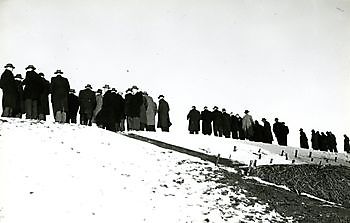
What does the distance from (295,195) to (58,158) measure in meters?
6.98

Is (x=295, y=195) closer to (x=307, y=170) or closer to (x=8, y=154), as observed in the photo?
(x=307, y=170)

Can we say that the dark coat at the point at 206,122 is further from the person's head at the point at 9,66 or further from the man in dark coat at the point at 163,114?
the person's head at the point at 9,66

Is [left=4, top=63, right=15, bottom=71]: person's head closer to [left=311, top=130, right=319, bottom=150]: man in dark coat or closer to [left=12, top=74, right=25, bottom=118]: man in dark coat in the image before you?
[left=12, top=74, right=25, bottom=118]: man in dark coat

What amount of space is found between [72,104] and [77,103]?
26cm

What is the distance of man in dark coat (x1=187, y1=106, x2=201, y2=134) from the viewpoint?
27359 millimetres

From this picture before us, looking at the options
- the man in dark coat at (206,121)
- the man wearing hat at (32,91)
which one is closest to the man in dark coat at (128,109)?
the man wearing hat at (32,91)

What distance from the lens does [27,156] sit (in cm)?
Answer: 1383

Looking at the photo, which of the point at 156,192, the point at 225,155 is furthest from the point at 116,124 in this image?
the point at 156,192

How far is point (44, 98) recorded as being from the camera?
1962 cm

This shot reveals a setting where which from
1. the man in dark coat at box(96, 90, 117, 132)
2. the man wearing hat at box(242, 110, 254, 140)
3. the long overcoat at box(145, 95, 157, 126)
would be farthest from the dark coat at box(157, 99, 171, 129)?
the man wearing hat at box(242, 110, 254, 140)

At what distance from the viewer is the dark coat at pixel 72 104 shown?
2127 cm

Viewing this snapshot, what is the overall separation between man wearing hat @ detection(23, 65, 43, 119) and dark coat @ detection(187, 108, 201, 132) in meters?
9.94

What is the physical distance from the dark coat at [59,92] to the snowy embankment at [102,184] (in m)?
2.96

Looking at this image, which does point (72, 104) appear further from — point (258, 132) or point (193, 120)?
point (258, 132)
